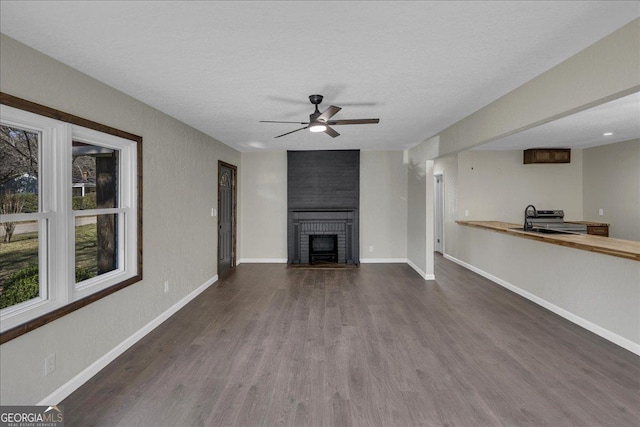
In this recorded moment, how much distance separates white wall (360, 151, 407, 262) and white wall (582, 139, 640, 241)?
3514 mm

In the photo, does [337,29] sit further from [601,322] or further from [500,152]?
[500,152]

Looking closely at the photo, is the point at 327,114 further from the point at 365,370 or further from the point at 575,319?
the point at 575,319

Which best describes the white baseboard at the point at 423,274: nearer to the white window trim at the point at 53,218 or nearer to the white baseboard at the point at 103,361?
the white baseboard at the point at 103,361

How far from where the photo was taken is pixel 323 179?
21.4 feet

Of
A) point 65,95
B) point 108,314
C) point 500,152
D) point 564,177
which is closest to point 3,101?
point 65,95

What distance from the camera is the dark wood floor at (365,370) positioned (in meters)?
2.07

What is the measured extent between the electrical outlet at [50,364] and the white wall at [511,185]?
6374 millimetres

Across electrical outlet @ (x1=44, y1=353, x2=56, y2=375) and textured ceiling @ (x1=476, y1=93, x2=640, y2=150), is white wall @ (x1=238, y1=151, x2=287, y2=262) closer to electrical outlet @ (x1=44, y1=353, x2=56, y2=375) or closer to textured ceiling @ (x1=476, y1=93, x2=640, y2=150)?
textured ceiling @ (x1=476, y1=93, x2=640, y2=150)

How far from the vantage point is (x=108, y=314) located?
108 inches

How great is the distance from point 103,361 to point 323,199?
4603 millimetres

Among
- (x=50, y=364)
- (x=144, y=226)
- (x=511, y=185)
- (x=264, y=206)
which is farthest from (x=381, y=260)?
(x=50, y=364)

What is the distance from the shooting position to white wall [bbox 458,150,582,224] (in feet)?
20.8

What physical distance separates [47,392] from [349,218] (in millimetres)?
5103

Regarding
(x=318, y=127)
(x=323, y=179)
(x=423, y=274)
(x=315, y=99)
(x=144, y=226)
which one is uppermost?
(x=315, y=99)
